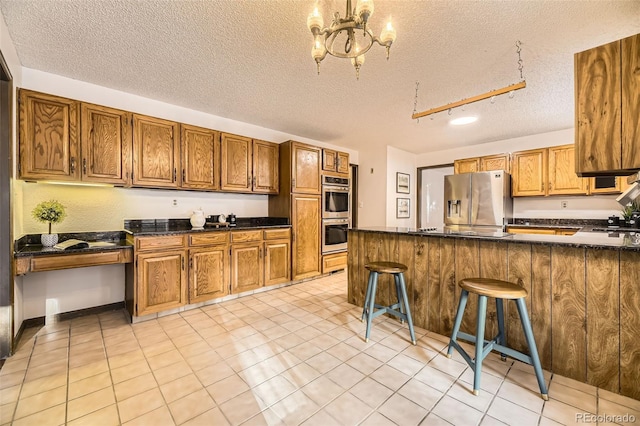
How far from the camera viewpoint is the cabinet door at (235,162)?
11.7ft

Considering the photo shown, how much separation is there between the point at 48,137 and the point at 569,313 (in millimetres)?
4456

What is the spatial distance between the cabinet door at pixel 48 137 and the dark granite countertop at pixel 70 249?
63 centimetres

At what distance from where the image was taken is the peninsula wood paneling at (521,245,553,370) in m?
1.84

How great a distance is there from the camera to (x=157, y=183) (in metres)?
3.05

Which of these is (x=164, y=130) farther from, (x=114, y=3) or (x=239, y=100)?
(x=114, y=3)

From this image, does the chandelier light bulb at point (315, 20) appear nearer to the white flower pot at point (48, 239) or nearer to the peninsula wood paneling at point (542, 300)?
the peninsula wood paneling at point (542, 300)

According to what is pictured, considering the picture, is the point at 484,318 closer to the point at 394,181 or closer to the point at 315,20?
the point at 315,20

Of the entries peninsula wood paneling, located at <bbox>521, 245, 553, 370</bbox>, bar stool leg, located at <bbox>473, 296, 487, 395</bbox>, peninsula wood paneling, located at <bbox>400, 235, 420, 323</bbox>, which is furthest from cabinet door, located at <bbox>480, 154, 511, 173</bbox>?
bar stool leg, located at <bbox>473, 296, 487, 395</bbox>

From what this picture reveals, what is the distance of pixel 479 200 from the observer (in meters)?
4.52

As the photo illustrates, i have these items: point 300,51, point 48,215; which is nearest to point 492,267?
point 300,51

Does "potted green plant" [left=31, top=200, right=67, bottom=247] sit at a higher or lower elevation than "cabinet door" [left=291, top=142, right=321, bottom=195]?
lower

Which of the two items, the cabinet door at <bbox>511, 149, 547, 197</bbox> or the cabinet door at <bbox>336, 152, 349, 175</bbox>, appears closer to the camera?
the cabinet door at <bbox>511, 149, 547, 197</bbox>

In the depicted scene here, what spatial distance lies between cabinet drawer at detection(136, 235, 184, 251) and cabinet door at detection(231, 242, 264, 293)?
0.64m

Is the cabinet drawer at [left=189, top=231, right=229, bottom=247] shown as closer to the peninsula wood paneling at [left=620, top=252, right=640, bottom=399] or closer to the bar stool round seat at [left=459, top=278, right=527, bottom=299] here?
the bar stool round seat at [left=459, top=278, right=527, bottom=299]
